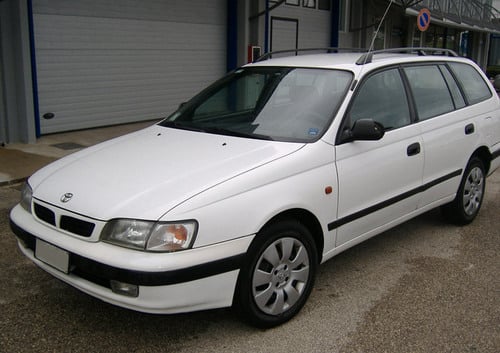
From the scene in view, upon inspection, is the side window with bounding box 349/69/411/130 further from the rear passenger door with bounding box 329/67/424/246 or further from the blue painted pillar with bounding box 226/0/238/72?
the blue painted pillar with bounding box 226/0/238/72

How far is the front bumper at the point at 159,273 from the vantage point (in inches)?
113

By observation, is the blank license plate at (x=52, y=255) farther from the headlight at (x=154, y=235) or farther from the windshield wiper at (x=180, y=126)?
the windshield wiper at (x=180, y=126)

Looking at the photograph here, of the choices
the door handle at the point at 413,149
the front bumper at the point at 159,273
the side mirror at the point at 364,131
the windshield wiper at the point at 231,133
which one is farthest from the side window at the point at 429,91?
the front bumper at the point at 159,273

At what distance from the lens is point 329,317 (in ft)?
11.8

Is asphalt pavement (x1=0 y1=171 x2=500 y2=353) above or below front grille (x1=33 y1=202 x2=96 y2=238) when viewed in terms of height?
below

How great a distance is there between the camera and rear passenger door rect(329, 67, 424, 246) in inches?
150

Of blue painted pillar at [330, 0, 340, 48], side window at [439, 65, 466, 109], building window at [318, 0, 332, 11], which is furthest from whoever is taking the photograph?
blue painted pillar at [330, 0, 340, 48]

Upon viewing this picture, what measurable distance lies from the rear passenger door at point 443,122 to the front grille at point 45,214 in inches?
112

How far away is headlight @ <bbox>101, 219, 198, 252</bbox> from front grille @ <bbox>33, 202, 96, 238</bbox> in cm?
18

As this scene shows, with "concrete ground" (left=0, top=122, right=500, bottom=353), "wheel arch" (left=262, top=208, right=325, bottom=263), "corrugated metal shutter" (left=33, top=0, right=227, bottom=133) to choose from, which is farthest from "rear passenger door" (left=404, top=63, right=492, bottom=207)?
"corrugated metal shutter" (left=33, top=0, right=227, bottom=133)

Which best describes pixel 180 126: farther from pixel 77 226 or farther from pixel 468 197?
pixel 468 197

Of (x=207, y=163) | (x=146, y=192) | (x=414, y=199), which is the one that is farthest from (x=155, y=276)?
(x=414, y=199)

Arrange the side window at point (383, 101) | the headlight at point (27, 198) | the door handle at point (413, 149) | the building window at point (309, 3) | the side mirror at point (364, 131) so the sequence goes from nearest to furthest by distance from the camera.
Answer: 1. the headlight at point (27, 198)
2. the side mirror at point (364, 131)
3. the side window at point (383, 101)
4. the door handle at point (413, 149)
5. the building window at point (309, 3)

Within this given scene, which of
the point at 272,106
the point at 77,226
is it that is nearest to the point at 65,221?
the point at 77,226
